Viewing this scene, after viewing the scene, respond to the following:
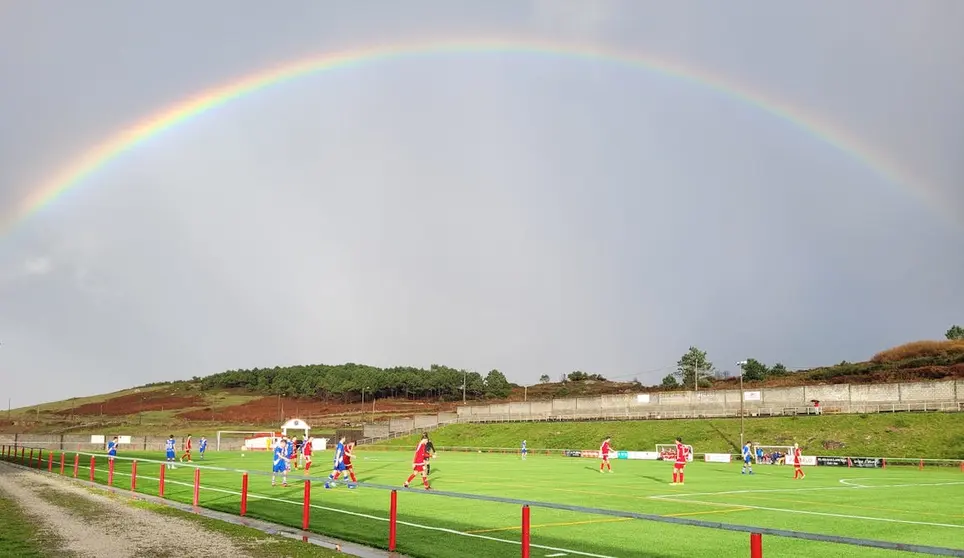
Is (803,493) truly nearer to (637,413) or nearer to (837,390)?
(837,390)

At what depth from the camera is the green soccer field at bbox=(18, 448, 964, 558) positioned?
15398mm

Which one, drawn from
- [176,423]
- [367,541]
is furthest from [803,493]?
[176,423]

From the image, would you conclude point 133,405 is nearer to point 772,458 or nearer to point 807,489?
point 772,458

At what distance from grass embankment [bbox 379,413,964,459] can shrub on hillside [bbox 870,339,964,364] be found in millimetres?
76244

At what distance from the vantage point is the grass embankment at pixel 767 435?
213 feet

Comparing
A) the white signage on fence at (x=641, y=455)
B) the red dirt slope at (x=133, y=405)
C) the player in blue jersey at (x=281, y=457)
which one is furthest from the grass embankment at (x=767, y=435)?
the red dirt slope at (x=133, y=405)

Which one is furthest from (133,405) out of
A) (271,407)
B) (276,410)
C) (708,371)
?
(708,371)

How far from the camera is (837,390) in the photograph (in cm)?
8206

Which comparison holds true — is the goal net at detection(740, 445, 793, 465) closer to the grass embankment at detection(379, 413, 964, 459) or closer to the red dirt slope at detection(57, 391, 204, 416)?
the grass embankment at detection(379, 413, 964, 459)

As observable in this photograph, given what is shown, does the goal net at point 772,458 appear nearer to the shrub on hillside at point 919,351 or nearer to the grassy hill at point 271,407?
the grassy hill at point 271,407

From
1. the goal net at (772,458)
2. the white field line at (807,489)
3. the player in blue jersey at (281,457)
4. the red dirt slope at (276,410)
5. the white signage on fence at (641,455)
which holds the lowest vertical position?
the red dirt slope at (276,410)

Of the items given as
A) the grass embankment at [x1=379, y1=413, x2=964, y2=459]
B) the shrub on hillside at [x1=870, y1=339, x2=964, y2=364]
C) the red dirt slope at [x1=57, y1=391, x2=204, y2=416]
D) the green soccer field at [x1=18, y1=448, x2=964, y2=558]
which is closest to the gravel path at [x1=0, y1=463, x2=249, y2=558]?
the green soccer field at [x1=18, y1=448, x2=964, y2=558]

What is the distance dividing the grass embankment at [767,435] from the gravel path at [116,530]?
206ft

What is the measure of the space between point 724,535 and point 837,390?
73248 millimetres
